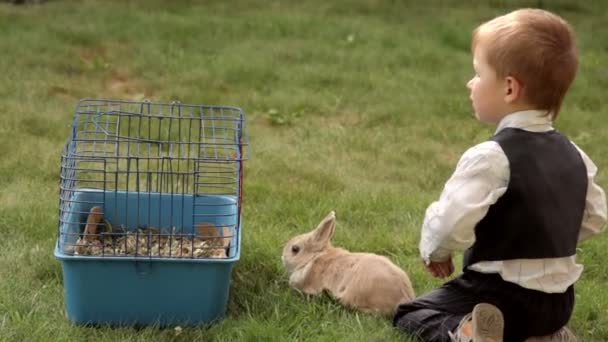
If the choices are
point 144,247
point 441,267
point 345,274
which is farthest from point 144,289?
point 441,267

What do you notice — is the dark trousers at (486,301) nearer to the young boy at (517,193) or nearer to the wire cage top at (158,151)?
the young boy at (517,193)

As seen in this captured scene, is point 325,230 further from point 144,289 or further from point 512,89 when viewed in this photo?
point 512,89

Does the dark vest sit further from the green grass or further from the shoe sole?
the green grass

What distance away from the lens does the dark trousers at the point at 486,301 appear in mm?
3031

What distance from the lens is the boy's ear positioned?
9.29ft

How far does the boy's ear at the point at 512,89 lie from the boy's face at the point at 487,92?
0.01 m

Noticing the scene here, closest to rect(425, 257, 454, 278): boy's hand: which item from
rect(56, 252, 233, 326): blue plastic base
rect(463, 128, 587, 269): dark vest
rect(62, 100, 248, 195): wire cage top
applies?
rect(463, 128, 587, 269): dark vest

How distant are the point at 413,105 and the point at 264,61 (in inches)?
56.4

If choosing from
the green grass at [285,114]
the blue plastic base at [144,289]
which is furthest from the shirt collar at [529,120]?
the blue plastic base at [144,289]

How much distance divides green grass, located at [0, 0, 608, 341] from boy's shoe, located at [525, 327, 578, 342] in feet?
1.01

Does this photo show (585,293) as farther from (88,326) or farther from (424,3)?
(424,3)

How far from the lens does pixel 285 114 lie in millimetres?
6602

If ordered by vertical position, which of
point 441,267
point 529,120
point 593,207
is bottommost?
point 441,267

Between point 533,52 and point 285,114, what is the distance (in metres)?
3.93
